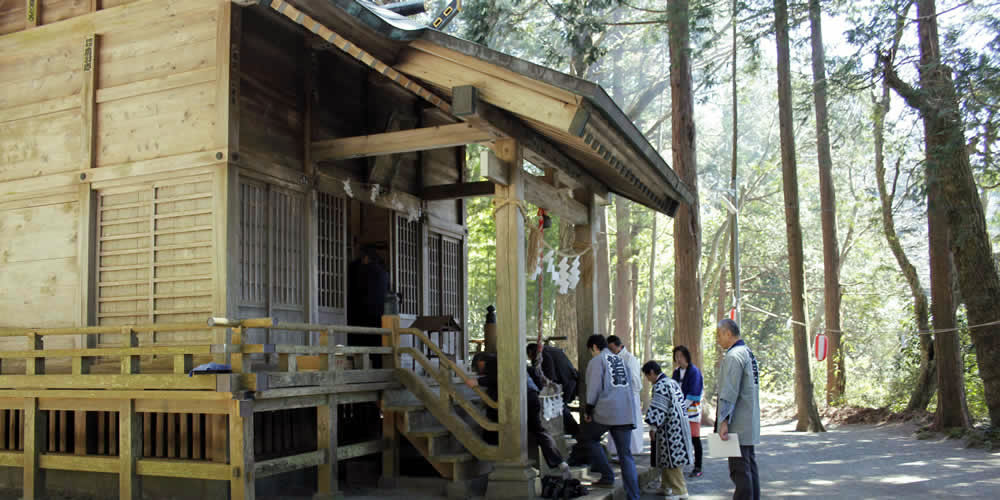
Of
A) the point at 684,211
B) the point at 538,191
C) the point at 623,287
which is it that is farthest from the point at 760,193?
the point at 538,191

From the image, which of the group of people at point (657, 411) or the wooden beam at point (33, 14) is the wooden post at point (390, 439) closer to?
the group of people at point (657, 411)

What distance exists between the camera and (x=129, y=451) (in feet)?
27.5

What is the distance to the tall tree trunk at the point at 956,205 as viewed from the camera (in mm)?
13727

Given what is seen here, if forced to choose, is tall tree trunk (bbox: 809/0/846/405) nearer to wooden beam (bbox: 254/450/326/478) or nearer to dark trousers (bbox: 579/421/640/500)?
dark trousers (bbox: 579/421/640/500)

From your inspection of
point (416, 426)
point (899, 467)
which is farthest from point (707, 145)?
point (416, 426)

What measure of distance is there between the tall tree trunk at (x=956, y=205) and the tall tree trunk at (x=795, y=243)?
376 cm

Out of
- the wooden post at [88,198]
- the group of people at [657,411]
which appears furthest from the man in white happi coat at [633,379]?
the wooden post at [88,198]

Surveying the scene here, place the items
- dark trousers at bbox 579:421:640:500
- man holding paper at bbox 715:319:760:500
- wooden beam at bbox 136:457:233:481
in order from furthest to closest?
dark trousers at bbox 579:421:640:500 < wooden beam at bbox 136:457:233:481 < man holding paper at bbox 715:319:760:500

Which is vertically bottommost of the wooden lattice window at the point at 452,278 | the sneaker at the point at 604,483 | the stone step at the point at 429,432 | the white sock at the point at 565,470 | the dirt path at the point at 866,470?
→ the dirt path at the point at 866,470

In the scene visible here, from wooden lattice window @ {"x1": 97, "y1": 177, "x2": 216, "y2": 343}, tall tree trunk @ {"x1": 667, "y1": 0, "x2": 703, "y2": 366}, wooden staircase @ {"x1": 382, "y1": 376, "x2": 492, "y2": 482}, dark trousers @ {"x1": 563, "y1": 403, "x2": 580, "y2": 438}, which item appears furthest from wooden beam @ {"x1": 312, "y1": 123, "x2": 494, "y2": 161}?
tall tree trunk @ {"x1": 667, "y1": 0, "x2": 703, "y2": 366}

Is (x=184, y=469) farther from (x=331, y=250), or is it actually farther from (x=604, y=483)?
(x=604, y=483)

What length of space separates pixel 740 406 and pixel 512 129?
3943mm

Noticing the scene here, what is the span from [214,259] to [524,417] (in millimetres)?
3906

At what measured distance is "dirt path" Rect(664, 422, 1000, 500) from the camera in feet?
31.9
